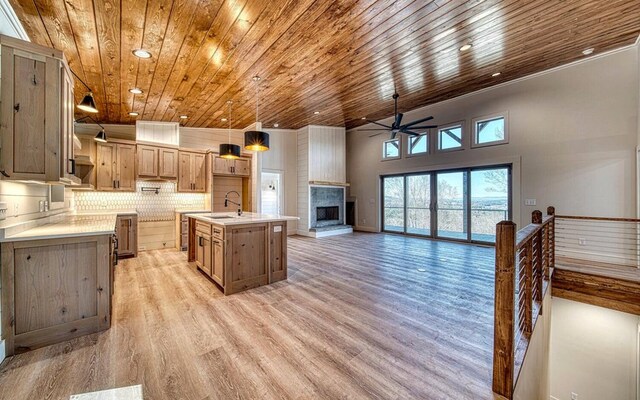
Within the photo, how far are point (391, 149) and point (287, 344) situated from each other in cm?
705

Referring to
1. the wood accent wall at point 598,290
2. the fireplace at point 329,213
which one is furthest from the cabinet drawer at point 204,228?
the wood accent wall at point 598,290

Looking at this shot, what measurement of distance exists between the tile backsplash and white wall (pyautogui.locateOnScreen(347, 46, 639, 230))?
23.6 feet

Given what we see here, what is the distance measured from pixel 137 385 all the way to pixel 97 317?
44.9 inches

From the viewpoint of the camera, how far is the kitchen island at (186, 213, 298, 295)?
3.38 metres

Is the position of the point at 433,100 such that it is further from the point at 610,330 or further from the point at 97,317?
the point at 97,317

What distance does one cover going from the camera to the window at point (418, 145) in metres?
7.25

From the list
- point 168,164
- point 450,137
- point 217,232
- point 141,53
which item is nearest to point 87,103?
point 141,53

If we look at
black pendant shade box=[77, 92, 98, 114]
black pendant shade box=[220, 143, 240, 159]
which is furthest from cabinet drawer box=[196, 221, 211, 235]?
black pendant shade box=[77, 92, 98, 114]

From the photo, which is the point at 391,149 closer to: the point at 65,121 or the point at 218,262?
the point at 218,262

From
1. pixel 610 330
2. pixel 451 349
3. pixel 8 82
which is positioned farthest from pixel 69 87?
pixel 610 330

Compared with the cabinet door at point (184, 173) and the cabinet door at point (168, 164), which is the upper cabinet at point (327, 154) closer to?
the cabinet door at point (184, 173)

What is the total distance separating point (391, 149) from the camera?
815 centimetres

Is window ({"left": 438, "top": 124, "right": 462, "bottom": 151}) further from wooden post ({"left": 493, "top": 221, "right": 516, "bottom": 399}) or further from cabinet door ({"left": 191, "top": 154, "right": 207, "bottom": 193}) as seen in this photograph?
cabinet door ({"left": 191, "top": 154, "right": 207, "bottom": 193})

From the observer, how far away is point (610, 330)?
402cm
